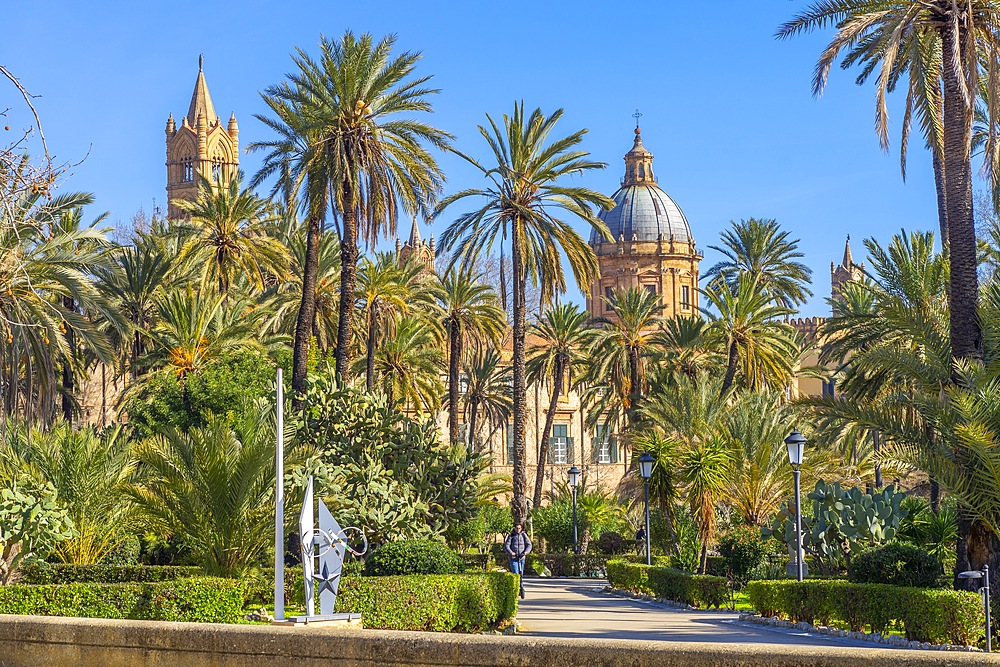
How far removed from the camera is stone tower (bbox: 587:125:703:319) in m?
87.6

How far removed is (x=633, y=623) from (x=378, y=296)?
74.0 ft

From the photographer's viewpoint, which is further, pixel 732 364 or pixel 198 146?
pixel 198 146

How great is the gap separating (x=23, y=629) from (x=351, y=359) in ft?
117

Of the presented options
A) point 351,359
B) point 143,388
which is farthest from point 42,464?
point 351,359

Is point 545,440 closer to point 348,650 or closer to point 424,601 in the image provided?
point 424,601

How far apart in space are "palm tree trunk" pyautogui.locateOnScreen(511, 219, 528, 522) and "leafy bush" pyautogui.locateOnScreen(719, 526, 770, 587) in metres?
9.42

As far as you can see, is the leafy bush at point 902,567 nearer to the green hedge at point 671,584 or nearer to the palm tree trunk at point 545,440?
the green hedge at point 671,584

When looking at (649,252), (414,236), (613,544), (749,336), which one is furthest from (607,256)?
(613,544)

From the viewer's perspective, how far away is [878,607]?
1591 cm

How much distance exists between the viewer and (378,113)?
2788cm

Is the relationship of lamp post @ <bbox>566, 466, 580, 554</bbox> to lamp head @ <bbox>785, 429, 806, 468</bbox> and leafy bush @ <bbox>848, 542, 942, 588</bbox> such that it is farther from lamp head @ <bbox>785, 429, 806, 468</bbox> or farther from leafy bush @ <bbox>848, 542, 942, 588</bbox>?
leafy bush @ <bbox>848, 542, 942, 588</bbox>

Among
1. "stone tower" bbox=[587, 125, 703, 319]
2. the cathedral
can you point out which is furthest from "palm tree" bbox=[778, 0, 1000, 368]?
"stone tower" bbox=[587, 125, 703, 319]

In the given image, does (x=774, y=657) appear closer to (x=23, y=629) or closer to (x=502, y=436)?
(x=23, y=629)

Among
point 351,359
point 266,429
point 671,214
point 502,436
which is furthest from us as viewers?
point 671,214
